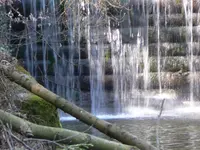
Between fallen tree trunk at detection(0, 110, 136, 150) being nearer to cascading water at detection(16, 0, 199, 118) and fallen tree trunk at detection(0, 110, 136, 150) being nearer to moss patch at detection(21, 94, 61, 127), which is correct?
moss patch at detection(21, 94, 61, 127)

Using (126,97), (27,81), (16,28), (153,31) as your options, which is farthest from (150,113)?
(27,81)

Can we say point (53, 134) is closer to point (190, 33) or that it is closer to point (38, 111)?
point (38, 111)

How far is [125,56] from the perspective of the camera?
18078 millimetres

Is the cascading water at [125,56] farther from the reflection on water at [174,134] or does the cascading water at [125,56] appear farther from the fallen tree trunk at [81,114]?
the fallen tree trunk at [81,114]

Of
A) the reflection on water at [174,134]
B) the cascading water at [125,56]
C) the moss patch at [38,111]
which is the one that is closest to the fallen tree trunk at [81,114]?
the moss patch at [38,111]

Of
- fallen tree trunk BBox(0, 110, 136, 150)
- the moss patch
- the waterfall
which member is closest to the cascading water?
the waterfall

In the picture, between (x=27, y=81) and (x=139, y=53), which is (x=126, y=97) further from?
(x=27, y=81)

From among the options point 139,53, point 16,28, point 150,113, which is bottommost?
point 150,113

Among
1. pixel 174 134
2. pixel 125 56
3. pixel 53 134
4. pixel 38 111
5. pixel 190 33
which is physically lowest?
pixel 174 134

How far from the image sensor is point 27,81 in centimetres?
441

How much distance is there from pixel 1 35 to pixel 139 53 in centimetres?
1228

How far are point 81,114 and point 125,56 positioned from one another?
14.1m

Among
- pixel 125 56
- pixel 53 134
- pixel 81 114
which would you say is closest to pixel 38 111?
pixel 81 114

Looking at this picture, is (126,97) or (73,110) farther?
(126,97)
